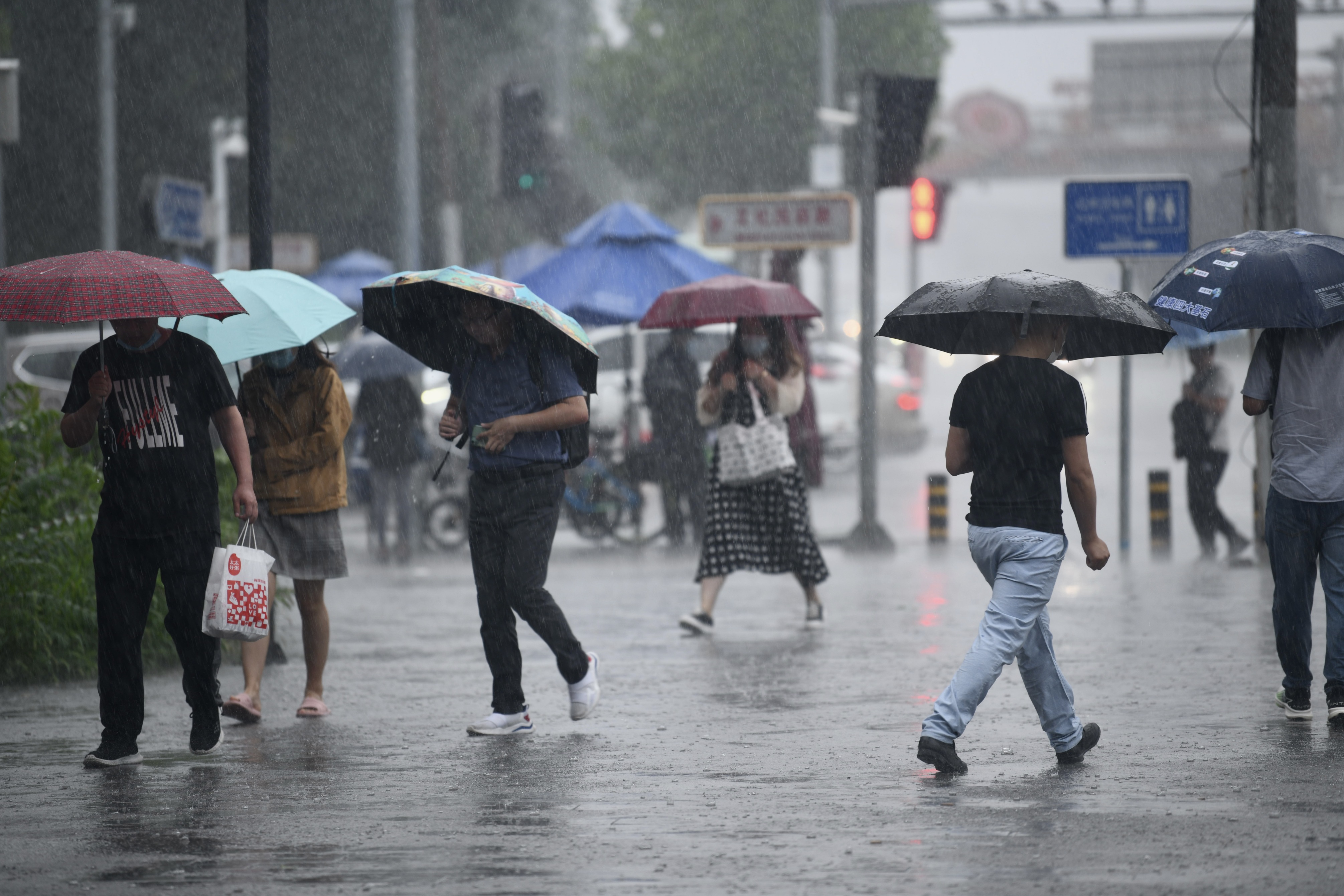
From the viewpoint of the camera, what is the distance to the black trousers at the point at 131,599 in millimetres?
6859

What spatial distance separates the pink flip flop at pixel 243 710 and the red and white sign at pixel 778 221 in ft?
28.5

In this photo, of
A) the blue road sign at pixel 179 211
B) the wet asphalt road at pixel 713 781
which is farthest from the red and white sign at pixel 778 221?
the wet asphalt road at pixel 713 781

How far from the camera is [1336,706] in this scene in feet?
23.5

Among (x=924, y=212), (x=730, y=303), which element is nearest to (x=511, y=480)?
(x=730, y=303)

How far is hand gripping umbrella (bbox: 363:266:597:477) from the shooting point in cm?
720

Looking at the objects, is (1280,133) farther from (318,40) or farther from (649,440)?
(318,40)

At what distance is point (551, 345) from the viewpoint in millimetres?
7496

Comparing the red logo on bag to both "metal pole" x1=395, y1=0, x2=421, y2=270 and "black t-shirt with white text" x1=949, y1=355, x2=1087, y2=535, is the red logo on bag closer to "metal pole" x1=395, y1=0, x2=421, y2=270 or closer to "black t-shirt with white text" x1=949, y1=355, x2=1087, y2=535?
"black t-shirt with white text" x1=949, y1=355, x2=1087, y2=535

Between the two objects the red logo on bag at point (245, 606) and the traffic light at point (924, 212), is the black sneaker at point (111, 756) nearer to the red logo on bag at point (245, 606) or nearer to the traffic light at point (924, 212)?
the red logo on bag at point (245, 606)

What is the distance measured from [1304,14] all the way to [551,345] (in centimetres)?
1629

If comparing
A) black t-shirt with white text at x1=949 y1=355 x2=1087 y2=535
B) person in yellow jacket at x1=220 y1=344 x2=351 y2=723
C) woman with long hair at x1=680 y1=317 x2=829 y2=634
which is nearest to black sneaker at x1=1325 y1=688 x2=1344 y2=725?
black t-shirt with white text at x1=949 y1=355 x2=1087 y2=535

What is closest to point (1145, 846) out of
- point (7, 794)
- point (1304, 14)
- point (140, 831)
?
point (140, 831)

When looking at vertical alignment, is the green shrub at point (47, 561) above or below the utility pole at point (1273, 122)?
below

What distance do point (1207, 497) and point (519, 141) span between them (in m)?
8.09
